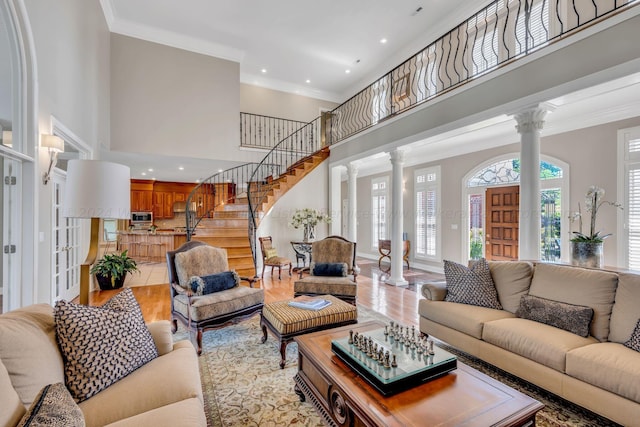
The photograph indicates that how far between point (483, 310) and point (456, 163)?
4.71 m

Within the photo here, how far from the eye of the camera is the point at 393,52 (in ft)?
23.5

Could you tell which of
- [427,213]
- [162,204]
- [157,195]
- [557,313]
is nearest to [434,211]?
[427,213]

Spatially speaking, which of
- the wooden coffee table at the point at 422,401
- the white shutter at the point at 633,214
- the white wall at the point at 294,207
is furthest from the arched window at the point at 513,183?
the wooden coffee table at the point at 422,401

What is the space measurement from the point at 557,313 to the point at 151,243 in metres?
8.86

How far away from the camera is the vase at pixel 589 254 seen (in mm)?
2898

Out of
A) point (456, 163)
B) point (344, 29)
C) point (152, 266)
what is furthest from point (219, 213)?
point (456, 163)

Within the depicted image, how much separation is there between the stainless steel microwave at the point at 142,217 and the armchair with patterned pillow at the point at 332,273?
863cm

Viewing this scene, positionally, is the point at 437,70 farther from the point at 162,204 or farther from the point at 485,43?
the point at 162,204

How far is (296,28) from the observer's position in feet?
20.6

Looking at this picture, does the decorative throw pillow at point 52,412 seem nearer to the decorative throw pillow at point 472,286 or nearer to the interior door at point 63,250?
the decorative throw pillow at point 472,286

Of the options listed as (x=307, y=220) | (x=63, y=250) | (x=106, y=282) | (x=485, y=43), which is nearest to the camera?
(x=63, y=250)

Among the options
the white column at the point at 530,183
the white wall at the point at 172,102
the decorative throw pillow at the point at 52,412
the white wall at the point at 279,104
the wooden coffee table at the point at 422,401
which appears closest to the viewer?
the decorative throw pillow at the point at 52,412

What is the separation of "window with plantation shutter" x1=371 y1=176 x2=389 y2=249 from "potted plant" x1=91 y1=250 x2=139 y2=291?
6.37 meters

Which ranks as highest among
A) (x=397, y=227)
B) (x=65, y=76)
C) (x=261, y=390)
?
(x=65, y=76)
